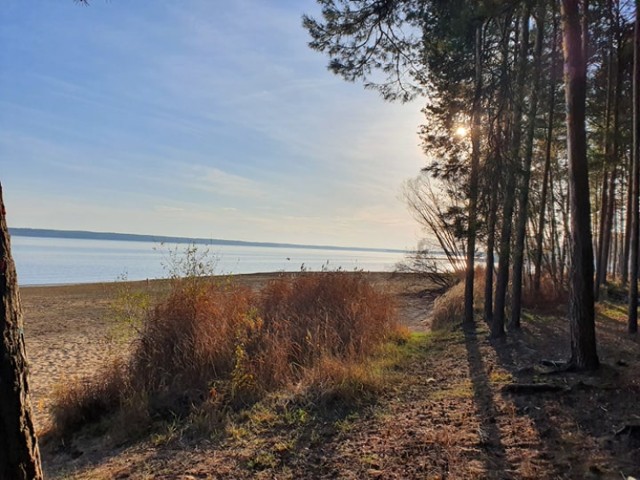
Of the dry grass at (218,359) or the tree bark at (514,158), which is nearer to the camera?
the dry grass at (218,359)

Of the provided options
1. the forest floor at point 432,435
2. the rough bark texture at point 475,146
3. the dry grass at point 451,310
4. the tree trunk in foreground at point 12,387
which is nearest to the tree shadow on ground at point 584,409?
the forest floor at point 432,435

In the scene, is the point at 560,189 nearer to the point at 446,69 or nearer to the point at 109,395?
the point at 446,69

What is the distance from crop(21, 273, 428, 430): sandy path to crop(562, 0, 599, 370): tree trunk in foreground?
21.1 ft

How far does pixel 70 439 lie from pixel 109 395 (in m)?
0.67

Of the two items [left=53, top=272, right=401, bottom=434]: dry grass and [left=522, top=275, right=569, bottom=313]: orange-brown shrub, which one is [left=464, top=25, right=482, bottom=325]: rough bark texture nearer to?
[left=53, top=272, right=401, bottom=434]: dry grass

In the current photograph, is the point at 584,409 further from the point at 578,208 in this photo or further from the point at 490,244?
the point at 490,244

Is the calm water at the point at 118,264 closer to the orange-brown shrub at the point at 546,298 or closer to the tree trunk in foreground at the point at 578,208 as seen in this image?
the orange-brown shrub at the point at 546,298

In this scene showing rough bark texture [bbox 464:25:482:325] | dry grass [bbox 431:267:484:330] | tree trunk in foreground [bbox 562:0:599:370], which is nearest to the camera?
tree trunk in foreground [bbox 562:0:599:370]

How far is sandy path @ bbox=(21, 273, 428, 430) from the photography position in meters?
8.40

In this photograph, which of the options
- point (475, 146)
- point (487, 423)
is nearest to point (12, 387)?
point (487, 423)

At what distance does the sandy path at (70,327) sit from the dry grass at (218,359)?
879 mm

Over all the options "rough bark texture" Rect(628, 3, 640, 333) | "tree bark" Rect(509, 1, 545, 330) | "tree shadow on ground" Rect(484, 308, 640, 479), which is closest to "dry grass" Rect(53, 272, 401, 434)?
"tree shadow on ground" Rect(484, 308, 640, 479)

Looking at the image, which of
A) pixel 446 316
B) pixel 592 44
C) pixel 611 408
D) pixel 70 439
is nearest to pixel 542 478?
pixel 611 408

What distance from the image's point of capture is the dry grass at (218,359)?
5.66 metres
